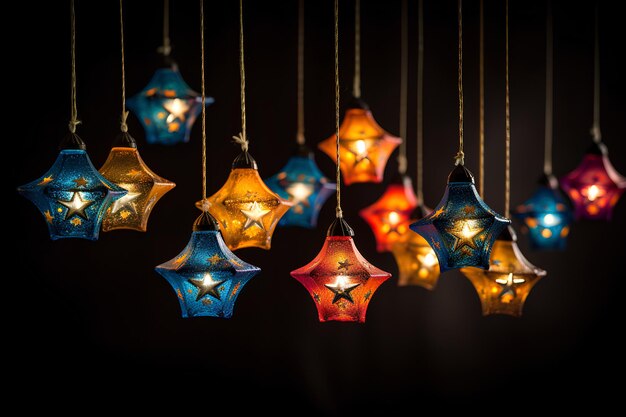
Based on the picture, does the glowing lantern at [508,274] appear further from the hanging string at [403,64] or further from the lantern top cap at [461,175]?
the hanging string at [403,64]

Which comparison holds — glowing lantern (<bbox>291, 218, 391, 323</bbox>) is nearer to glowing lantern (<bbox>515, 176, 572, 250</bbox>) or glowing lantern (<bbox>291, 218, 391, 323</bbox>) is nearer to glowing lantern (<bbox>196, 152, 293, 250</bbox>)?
glowing lantern (<bbox>196, 152, 293, 250</bbox>)

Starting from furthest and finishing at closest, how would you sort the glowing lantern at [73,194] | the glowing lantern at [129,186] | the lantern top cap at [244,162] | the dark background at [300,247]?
the dark background at [300,247] → the lantern top cap at [244,162] → the glowing lantern at [129,186] → the glowing lantern at [73,194]

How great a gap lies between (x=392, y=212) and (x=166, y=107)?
1287mm

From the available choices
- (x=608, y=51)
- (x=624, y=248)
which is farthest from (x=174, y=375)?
(x=608, y=51)

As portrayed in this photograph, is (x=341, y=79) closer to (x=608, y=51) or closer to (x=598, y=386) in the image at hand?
(x=608, y=51)

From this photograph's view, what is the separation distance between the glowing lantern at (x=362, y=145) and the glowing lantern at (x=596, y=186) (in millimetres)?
1343

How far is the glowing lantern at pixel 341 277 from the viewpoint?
3.15 m

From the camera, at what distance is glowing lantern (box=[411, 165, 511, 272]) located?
10.2ft

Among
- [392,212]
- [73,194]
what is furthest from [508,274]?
[73,194]

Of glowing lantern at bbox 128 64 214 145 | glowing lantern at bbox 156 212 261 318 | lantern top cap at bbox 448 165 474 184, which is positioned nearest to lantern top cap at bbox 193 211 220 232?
glowing lantern at bbox 156 212 261 318

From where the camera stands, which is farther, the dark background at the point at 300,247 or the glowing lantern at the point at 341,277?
the dark background at the point at 300,247

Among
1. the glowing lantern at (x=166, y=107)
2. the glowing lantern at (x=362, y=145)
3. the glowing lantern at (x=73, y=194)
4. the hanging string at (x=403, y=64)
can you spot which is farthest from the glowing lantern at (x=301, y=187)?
the hanging string at (x=403, y=64)

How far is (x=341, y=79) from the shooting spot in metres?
6.21

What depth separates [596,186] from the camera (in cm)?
481
